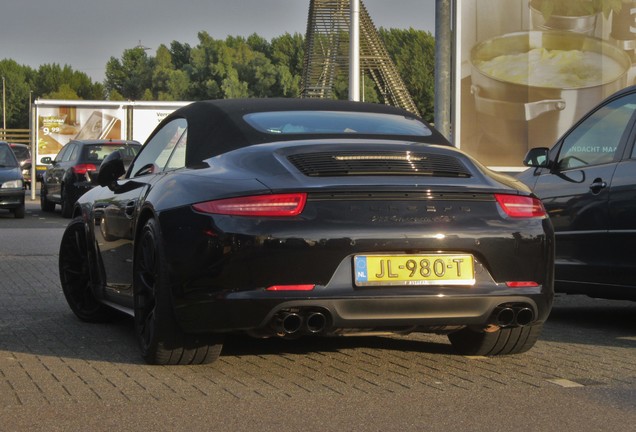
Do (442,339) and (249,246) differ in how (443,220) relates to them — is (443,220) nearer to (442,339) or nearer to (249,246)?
(249,246)

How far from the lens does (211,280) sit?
5973 millimetres

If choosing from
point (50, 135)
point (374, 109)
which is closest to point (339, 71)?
point (50, 135)

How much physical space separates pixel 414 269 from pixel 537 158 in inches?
129

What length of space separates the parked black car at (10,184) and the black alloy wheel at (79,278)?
17.9 meters

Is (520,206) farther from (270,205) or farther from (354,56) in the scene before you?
(354,56)

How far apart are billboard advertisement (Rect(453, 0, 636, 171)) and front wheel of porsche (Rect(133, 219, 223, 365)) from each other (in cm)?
1321

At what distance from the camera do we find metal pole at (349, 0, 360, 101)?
24.6m

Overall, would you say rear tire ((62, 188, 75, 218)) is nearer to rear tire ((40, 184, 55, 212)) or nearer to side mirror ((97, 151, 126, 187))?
rear tire ((40, 184, 55, 212))

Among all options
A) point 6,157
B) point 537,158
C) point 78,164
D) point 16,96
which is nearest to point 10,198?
point 6,157

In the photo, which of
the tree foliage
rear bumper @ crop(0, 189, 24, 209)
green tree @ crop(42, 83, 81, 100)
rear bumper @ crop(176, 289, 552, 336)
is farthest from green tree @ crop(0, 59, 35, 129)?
rear bumper @ crop(176, 289, 552, 336)

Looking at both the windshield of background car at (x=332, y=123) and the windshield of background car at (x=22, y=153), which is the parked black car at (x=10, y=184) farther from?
the windshield of background car at (x=22, y=153)

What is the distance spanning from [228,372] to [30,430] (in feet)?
4.93

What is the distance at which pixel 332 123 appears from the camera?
699cm

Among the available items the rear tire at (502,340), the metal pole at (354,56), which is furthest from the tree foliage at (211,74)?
the rear tire at (502,340)
